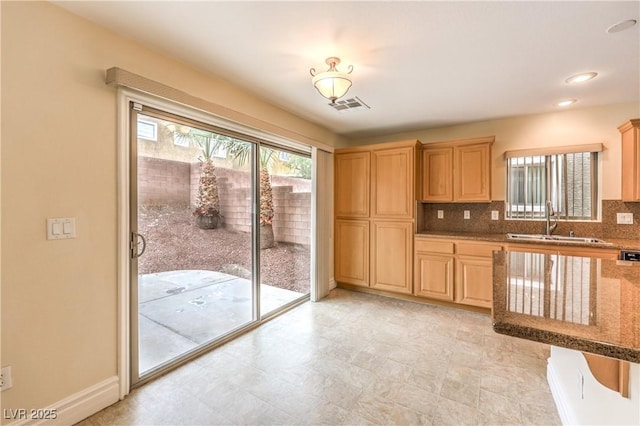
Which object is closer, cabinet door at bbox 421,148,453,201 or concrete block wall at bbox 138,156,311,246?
concrete block wall at bbox 138,156,311,246

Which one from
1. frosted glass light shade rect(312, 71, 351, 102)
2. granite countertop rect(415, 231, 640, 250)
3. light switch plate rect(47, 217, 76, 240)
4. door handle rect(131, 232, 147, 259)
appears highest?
frosted glass light shade rect(312, 71, 351, 102)

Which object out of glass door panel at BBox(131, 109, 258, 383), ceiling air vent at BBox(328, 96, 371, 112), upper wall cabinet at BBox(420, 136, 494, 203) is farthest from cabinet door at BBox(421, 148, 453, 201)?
glass door panel at BBox(131, 109, 258, 383)

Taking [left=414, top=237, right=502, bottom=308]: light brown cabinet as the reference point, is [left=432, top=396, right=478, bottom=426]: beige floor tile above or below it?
below

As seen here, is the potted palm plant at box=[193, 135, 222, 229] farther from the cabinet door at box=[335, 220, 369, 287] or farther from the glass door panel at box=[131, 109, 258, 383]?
the cabinet door at box=[335, 220, 369, 287]

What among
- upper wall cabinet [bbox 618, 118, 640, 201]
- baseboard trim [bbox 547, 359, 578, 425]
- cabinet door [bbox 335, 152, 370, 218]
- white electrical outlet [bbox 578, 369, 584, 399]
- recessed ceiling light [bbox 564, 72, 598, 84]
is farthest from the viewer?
cabinet door [bbox 335, 152, 370, 218]

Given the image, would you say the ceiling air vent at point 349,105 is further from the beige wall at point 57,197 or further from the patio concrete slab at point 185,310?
the patio concrete slab at point 185,310

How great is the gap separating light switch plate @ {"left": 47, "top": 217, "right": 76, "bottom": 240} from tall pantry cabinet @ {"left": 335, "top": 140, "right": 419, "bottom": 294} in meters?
3.17

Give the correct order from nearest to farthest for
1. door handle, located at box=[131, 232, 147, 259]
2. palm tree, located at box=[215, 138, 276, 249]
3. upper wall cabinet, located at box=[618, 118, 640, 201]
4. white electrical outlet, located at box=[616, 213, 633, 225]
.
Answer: door handle, located at box=[131, 232, 147, 259]
upper wall cabinet, located at box=[618, 118, 640, 201]
palm tree, located at box=[215, 138, 276, 249]
white electrical outlet, located at box=[616, 213, 633, 225]

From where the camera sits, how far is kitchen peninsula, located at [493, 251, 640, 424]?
698 mm

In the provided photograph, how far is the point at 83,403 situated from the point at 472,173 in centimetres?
428

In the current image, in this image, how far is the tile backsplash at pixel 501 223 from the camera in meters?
3.12

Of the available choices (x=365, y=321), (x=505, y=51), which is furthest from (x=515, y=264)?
(x=365, y=321)

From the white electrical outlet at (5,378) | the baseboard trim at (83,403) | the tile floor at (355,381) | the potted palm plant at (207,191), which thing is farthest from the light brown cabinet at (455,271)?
the white electrical outlet at (5,378)

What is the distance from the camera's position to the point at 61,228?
1625mm
